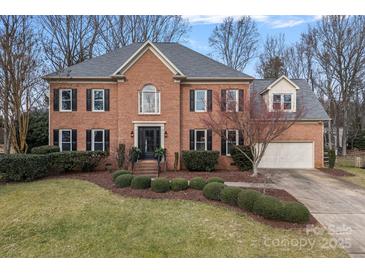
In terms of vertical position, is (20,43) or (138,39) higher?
(138,39)

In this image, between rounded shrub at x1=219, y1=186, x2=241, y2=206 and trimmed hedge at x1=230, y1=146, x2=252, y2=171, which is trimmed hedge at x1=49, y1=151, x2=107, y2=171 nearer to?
trimmed hedge at x1=230, y1=146, x2=252, y2=171

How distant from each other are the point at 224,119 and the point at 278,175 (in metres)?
4.91

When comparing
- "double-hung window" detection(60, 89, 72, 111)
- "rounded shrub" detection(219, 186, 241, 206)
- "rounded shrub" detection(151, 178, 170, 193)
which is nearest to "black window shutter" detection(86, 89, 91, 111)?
"double-hung window" detection(60, 89, 72, 111)

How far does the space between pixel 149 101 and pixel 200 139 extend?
14.7ft

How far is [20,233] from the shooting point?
704 centimetres

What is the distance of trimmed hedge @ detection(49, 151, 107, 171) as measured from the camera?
14.6m

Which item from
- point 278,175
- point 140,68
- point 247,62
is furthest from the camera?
point 247,62

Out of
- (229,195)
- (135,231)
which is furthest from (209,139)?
(135,231)

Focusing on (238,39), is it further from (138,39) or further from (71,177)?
(71,177)

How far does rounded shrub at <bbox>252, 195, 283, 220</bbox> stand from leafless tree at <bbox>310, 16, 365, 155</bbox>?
2658 centimetres

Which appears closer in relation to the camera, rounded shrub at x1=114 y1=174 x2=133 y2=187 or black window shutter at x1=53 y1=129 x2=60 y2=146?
rounded shrub at x1=114 y1=174 x2=133 y2=187

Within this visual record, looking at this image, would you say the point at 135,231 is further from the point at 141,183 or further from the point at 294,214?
the point at 294,214

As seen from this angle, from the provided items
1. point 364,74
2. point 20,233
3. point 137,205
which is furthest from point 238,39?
point 20,233

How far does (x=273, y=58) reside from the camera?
3625 cm
